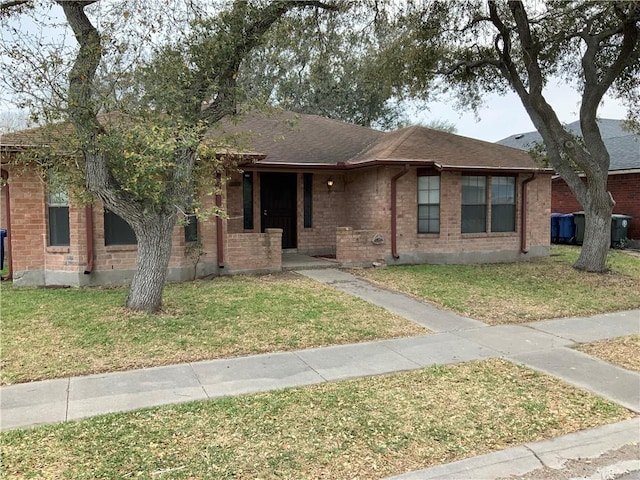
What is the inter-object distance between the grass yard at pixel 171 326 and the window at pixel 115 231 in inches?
46.8

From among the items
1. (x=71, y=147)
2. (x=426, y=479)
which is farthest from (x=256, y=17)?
(x=426, y=479)

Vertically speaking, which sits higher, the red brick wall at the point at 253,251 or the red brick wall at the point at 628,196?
the red brick wall at the point at 628,196

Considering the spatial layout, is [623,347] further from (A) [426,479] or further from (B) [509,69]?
(B) [509,69]

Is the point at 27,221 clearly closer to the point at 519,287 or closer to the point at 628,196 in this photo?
the point at 519,287

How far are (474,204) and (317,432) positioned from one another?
35.1 ft

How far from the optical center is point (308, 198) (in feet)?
45.6

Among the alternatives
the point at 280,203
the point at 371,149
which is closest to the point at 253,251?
the point at 280,203

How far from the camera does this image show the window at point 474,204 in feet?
43.2

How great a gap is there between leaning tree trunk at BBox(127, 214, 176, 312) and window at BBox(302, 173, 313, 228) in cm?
682

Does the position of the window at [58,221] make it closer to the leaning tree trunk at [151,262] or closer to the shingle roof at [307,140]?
the leaning tree trunk at [151,262]

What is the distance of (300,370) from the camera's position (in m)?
5.29

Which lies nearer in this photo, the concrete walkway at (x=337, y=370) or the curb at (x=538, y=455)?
the curb at (x=538, y=455)

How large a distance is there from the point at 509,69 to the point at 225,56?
8189 mm

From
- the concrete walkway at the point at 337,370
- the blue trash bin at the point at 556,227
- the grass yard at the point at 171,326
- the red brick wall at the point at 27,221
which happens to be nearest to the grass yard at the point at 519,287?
the concrete walkway at the point at 337,370
